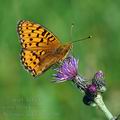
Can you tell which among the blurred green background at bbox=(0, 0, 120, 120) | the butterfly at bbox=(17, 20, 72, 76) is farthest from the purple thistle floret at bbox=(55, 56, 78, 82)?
the blurred green background at bbox=(0, 0, 120, 120)

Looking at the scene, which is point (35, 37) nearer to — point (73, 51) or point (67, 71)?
point (67, 71)

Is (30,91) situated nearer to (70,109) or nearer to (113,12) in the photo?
(70,109)

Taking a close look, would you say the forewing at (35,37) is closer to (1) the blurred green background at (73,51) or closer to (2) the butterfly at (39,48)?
(2) the butterfly at (39,48)

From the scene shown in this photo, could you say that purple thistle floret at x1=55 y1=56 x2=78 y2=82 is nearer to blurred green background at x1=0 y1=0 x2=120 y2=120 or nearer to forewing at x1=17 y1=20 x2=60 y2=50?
forewing at x1=17 y1=20 x2=60 y2=50

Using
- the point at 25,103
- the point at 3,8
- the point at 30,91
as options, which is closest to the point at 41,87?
the point at 30,91

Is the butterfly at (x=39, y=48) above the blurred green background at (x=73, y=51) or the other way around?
above

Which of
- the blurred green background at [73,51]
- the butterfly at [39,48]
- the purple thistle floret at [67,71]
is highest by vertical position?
the butterfly at [39,48]

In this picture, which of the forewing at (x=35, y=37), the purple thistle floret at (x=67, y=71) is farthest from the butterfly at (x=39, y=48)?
the purple thistle floret at (x=67, y=71)
